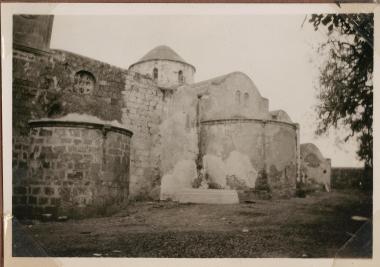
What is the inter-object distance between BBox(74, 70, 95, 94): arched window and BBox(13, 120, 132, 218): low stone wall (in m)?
0.52

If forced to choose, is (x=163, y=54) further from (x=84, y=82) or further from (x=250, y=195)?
(x=250, y=195)

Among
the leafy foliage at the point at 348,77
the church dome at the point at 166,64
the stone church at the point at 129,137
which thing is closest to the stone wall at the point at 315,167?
the stone church at the point at 129,137

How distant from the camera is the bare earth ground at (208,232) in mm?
4949

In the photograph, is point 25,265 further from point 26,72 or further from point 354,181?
point 354,181

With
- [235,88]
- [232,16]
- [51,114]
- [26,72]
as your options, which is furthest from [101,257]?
[232,16]

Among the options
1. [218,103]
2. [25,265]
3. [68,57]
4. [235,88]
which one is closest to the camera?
[25,265]

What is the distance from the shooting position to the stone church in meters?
5.16

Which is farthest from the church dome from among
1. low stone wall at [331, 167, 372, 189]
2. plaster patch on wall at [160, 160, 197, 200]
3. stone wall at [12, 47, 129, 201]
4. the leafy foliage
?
low stone wall at [331, 167, 372, 189]

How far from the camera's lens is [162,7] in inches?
197

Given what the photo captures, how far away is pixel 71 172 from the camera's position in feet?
17.5

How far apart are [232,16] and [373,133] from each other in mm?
2093

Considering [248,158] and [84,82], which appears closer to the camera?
[84,82]

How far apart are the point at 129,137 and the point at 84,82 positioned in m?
0.94

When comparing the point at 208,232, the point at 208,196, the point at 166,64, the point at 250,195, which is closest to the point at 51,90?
the point at 166,64
